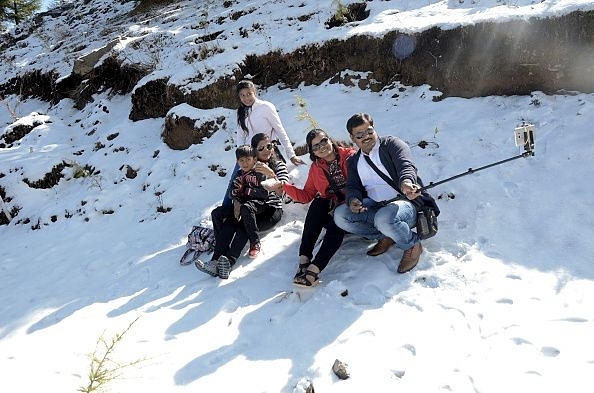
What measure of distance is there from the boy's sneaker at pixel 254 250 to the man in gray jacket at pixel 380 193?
1.17 meters

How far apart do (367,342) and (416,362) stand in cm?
45

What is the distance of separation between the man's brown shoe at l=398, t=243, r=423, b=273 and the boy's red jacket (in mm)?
1147

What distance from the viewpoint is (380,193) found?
15.6ft

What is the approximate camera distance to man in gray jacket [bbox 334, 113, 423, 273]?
4.35 m

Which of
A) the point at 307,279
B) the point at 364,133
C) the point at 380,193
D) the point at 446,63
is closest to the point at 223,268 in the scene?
the point at 307,279

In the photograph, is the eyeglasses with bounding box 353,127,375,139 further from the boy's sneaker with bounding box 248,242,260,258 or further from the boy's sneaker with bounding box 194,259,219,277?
the boy's sneaker with bounding box 194,259,219,277

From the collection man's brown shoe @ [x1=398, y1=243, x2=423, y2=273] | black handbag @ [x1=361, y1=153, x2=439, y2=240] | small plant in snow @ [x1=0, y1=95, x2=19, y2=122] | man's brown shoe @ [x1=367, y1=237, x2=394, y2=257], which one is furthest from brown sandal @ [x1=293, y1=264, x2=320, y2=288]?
small plant in snow @ [x1=0, y1=95, x2=19, y2=122]

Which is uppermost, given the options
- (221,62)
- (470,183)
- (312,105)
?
(221,62)

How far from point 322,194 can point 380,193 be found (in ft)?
2.62

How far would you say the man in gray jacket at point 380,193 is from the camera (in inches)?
171

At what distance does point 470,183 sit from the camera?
5.54 metres

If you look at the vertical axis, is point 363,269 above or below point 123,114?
below

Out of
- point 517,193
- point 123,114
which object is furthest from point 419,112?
point 123,114

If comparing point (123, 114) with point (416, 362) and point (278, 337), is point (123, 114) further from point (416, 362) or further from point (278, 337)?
point (416, 362)
